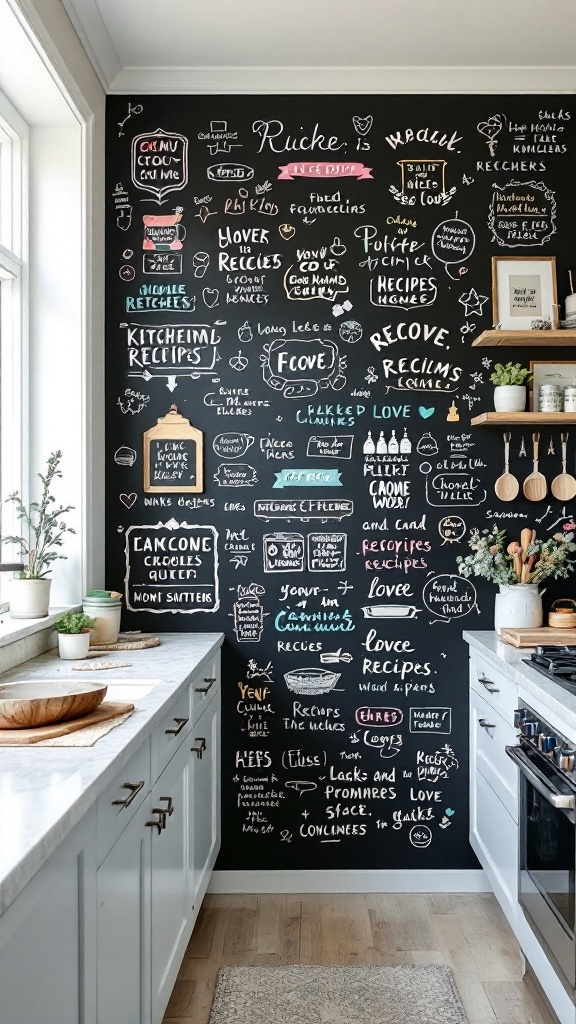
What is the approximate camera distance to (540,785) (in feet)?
6.97

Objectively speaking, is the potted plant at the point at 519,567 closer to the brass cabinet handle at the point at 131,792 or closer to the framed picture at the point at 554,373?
the framed picture at the point at 554,373

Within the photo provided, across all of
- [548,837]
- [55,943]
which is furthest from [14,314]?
[548,837]

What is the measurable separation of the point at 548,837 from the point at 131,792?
3.68ft

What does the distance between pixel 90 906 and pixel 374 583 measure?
197 cm

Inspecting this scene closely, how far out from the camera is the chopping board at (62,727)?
5.41 feet

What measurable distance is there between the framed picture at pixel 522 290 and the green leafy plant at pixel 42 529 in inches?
69.4

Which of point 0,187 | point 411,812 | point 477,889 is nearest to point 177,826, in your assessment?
point 411,812

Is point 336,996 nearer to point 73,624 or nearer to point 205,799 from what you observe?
point 205,799

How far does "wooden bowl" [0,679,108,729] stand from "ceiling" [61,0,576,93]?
220 centimetres

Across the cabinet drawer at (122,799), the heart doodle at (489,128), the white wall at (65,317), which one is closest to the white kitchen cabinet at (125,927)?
the cabinet drawer at (122,799)

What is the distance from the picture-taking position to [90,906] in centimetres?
144

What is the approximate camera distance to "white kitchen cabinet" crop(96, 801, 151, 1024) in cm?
153

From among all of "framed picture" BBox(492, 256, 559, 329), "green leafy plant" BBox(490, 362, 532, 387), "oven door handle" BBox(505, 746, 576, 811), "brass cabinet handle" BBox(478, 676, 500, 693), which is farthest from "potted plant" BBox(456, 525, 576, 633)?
"framed picture" BBox(492, 256, 559, 329)

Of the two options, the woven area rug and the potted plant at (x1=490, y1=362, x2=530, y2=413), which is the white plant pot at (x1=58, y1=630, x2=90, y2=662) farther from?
the potted plant at (x1=490, y1=362, x2=530, y2=413)
